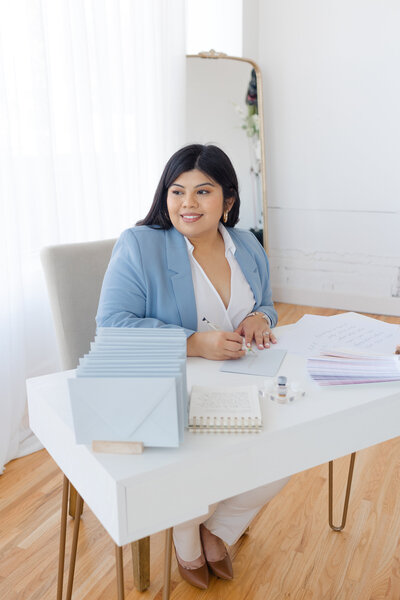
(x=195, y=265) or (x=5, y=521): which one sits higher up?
(x=195, y=265)

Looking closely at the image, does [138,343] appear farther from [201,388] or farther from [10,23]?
[10,23]

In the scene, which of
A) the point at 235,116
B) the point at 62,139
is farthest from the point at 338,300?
the point at 62,139

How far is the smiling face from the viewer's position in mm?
1424

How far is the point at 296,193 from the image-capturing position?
4211 mm

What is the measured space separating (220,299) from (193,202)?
0.96ft

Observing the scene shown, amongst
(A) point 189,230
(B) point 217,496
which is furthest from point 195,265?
(B) point 217,496

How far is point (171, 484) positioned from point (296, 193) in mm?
3696

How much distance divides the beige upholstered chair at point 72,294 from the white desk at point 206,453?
461mm

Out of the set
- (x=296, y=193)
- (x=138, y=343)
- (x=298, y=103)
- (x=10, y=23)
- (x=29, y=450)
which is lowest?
(x=29, y=450)

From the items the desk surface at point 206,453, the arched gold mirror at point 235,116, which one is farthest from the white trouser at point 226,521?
the arched gold mirror at point 235,116

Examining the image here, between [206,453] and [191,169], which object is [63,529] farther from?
[191,169]

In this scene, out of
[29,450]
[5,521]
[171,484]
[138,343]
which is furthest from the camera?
[29,450]

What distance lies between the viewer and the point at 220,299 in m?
1.50

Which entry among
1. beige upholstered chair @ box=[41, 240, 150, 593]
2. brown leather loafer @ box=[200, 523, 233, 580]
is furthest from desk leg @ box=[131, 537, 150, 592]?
beige upholstered chair @ box=[41, 240, 150, 593]
